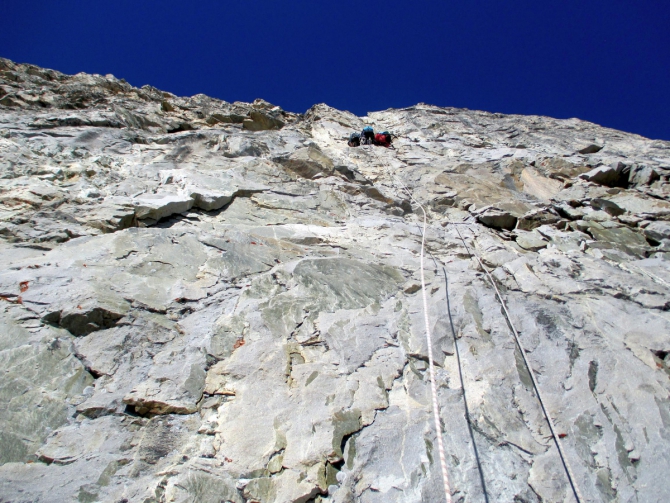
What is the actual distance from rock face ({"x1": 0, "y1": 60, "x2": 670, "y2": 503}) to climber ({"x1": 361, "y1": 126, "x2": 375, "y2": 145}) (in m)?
4.67

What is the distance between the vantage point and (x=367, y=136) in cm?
1260

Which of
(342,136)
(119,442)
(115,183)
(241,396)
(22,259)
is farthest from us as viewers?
(342,136)

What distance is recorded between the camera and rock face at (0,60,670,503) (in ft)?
9.42

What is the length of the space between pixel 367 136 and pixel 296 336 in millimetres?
9917

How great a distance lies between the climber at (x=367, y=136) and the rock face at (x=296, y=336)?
4.67 m

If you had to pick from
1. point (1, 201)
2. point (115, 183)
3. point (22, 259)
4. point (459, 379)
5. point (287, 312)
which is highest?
point (115, 183)

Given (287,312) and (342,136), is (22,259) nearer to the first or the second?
(287,312)

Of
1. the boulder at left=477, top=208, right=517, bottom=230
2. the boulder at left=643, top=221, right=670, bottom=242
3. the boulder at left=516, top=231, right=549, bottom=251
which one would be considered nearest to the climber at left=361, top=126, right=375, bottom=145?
the boulder at left=477, top=208, right=517, bottom=230

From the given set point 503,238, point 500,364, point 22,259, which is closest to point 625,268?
point 503,238

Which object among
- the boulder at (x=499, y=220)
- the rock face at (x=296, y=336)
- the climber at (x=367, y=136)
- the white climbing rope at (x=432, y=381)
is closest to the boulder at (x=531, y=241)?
the rock face at (x=296, y=336)

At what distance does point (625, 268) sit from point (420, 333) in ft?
13.3

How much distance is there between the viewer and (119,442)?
295 centimetres

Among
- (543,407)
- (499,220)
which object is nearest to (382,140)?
(499,220)

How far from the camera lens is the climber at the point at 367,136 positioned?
494 inches
